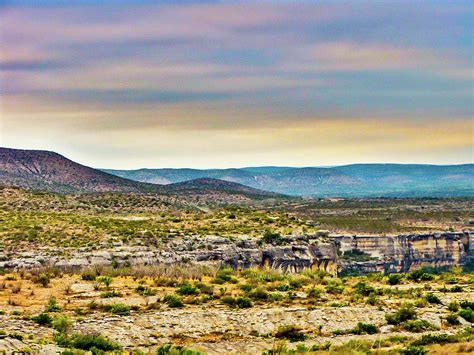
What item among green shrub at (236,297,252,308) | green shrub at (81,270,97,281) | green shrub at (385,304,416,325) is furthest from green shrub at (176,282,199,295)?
green shrub at (385,304,416,325)

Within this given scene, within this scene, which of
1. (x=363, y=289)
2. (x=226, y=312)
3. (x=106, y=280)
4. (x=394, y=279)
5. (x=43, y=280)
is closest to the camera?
(x=226, y=312)

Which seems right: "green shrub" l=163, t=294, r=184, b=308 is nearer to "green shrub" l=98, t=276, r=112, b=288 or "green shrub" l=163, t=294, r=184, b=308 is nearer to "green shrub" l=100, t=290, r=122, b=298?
"green shrub" l=100, t=290, r=122, b=298

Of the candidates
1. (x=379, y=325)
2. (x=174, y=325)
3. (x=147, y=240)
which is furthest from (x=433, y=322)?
(x=147, y=240)

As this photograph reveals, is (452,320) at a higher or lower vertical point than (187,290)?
lower

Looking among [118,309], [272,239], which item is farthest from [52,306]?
[272,239]

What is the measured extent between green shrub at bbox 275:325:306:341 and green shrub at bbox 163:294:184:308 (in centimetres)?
388

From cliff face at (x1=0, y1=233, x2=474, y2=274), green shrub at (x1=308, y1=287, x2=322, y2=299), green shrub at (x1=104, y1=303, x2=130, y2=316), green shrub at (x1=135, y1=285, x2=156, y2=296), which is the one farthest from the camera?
cliff face at (x1=0, y1=233, x2=474, y2=274)

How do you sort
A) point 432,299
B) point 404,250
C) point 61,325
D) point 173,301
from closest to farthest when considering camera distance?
point 61,325 < point 173,301 < point 432,299 < point 404,250

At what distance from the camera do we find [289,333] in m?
24.9

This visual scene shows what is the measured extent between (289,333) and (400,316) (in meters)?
4.60

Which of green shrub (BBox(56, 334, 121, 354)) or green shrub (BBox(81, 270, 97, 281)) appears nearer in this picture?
green shrub (BBox(56, 334, 121, 354))

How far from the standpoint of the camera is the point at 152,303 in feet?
87.8

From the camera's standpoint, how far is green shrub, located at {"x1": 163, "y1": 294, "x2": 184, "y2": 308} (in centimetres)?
2673

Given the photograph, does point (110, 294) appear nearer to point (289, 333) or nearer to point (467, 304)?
point (289, 333)
